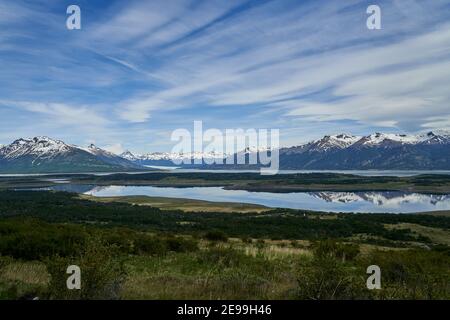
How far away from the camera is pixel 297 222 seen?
212 ft

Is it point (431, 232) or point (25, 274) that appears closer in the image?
point (25, 274)

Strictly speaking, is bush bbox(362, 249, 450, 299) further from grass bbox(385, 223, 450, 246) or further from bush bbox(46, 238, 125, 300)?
grass bbox(385, 223, 450, 246)

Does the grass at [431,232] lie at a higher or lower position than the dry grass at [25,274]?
lower

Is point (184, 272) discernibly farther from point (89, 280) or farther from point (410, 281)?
point (410, 281)

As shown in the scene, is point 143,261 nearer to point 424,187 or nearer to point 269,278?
point 269,278

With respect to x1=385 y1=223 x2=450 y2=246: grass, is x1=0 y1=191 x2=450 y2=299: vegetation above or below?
above

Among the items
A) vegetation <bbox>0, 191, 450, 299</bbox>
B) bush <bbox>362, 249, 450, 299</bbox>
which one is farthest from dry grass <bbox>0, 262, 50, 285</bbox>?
bush <bbox>362, 249, 450, 299</bbox>

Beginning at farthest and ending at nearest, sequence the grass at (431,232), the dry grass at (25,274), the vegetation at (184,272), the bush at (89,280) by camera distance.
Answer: the grass at (431,232) → the dry grass at (25,274) → the vegetation at (184,272) → the bush at (89,280)

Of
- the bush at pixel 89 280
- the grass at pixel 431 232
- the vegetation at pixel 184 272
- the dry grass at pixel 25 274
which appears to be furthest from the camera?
the grass at pixel 431 232

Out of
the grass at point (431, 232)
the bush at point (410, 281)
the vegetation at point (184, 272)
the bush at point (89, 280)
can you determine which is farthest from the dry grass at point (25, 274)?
the grass at point (431, 232)

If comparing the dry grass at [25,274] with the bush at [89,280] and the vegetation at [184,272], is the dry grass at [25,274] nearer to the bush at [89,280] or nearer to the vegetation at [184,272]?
the vegetation at [184,272]

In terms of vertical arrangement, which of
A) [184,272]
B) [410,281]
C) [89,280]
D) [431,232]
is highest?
[89,280]

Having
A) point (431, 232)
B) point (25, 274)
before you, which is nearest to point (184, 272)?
point (25, 274)

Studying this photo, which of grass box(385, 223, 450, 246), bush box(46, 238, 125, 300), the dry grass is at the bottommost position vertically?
grass box(385, 223, 450, 246)
